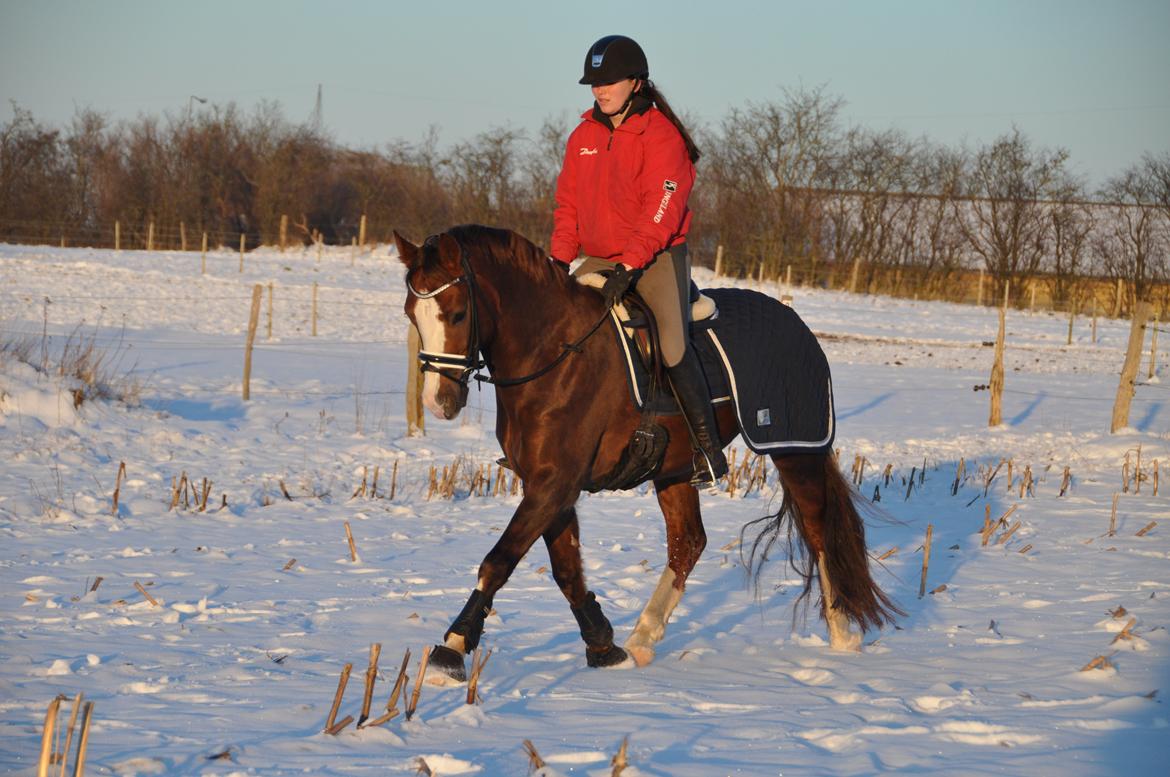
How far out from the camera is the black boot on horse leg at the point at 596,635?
16.4 feet

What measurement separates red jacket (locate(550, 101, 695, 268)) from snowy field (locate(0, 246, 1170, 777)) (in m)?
1.94

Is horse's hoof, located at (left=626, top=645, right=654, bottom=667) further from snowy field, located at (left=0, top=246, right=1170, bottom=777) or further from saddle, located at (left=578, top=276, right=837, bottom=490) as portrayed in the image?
saddle, located at (left=578, top=276, right=837, bottom=490)

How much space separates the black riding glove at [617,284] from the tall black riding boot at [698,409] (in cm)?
47

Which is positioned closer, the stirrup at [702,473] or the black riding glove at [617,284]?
the black riding glove at [617,284]

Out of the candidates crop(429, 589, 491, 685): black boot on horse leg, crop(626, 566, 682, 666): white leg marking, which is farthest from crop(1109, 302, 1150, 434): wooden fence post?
crop(429, 589, 491, 685): black boot on horse leg

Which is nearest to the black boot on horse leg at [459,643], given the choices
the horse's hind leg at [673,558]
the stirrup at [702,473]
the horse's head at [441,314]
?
the horse's head at [441,314]

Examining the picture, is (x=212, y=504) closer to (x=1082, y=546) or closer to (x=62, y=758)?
(x=62, y=758)

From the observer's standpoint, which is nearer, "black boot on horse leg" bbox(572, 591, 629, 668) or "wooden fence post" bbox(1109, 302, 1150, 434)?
"black boot on horse leg" bbox(572, 591, 629, 668)

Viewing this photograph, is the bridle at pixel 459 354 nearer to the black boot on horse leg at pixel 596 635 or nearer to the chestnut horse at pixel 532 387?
the chestnut horse at pixel 532 387

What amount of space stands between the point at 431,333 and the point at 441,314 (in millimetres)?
87

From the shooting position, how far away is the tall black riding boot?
5.20 meters

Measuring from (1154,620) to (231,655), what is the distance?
4.62 m

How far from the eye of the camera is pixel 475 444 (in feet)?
42.6

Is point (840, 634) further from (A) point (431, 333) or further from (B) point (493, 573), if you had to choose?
(A) point (431, 333)
